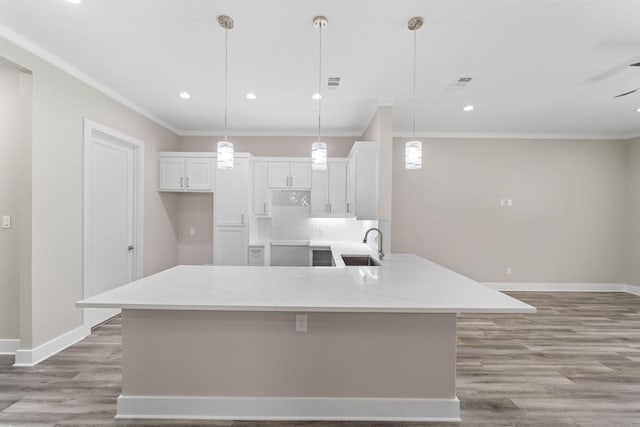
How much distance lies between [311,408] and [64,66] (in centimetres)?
388

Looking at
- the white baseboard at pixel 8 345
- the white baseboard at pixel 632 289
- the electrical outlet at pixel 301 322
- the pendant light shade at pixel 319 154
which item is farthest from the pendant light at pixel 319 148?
the white baseboard at pixel 632 289

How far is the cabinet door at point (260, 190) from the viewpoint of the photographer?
5090 millimetres

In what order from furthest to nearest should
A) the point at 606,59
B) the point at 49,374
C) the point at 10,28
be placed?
the point at 606,59, the point at 49,374, the point at 10,28

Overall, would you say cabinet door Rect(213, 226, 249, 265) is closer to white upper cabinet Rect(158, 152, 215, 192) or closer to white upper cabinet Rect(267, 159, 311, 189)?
white upper cabinet Rect(158, 152, 215, 192)

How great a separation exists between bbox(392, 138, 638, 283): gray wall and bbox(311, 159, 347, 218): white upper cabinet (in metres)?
1.07

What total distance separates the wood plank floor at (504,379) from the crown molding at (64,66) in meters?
2.84

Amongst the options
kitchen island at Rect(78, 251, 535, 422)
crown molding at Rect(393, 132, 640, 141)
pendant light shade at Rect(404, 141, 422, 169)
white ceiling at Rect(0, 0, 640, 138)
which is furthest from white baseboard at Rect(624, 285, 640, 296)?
pendant light shade at Rect(404, 141, 422, 169)

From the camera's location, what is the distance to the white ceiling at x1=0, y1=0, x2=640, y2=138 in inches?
83.6

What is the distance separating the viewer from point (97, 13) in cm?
218

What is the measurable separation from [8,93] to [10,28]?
2.34 ft

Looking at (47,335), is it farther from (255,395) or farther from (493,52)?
(493,52)

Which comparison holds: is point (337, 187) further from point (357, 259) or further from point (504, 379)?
point (504, 379)

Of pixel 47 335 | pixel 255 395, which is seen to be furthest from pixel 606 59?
pixel 47 335

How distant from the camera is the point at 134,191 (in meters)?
4.25
